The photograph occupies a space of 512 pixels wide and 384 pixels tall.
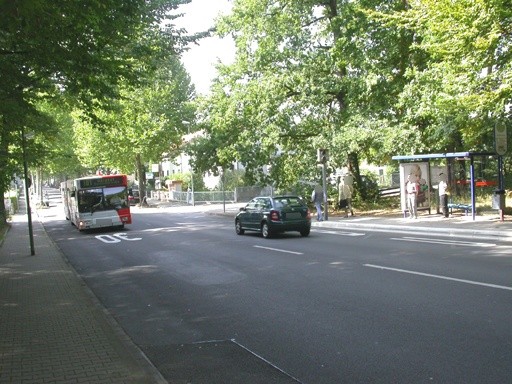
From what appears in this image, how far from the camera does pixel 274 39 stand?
26.8 m

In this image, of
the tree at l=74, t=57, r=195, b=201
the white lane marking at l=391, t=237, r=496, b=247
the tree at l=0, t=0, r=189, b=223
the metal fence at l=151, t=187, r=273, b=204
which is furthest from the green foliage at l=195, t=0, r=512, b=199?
the tree at l=74, t=57, r=195, b=201

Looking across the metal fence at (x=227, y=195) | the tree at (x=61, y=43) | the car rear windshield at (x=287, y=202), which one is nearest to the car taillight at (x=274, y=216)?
the car rear windshield at (x=287, y=202)

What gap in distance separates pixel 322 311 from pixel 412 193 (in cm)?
1511

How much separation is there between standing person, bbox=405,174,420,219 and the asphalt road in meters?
7.16

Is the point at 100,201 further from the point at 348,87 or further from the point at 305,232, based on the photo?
the point at 348,87

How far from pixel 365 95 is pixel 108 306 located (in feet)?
62.9

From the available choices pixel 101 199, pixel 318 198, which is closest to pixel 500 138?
pixel 318 198

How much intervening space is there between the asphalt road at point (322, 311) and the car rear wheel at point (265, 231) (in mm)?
3756

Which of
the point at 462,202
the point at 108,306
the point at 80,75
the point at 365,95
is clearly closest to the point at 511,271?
the point at 108,306

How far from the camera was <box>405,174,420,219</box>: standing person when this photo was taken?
2113 cm

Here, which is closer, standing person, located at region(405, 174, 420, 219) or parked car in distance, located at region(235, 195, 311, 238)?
parked car in distance, located at region(235, 195, 311, 238)

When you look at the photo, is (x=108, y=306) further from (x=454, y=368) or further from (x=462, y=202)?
(x=462, y=202)

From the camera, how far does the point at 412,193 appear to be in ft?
→ 69.6

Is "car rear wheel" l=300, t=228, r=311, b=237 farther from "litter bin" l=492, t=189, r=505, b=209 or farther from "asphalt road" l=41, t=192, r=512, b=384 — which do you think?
"litter bin" l=492, t=189, r=505, b=209
